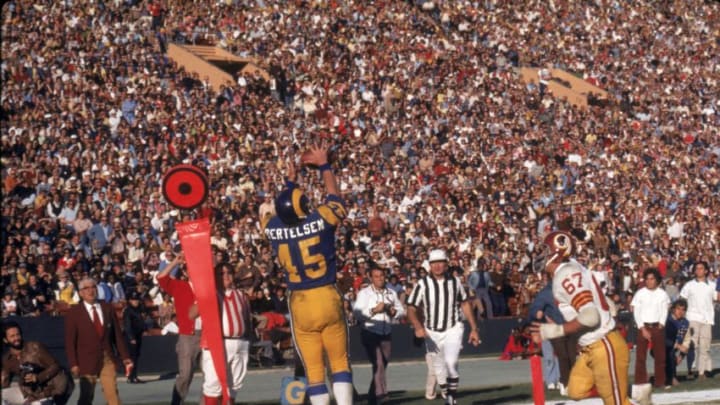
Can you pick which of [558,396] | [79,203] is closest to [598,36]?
[79,203]

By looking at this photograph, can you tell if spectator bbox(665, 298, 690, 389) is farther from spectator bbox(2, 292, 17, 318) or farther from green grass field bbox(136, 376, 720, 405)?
spectator bbox(2, 292, 17, 318)

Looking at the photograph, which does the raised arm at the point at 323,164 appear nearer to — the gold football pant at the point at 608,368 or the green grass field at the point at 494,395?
the gold football pant at the point at 608,368

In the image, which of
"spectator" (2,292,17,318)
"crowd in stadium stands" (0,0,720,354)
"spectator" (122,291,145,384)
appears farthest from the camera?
"crowd in stadium stands" (0,0,720,354)

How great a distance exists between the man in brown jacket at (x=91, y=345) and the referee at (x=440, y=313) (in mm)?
3249

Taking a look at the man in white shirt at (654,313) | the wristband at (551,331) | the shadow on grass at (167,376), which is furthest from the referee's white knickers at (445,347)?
the shadow on grass at (167,376)

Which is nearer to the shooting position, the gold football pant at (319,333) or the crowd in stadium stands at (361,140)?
the gold football pant at (319,333)

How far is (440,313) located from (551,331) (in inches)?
200

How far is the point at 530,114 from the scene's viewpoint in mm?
32844

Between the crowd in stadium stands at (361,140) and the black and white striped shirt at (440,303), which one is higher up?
the crowd in stadium stands at (361,140)

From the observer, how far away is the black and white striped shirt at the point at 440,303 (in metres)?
14.2

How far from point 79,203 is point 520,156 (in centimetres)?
1187

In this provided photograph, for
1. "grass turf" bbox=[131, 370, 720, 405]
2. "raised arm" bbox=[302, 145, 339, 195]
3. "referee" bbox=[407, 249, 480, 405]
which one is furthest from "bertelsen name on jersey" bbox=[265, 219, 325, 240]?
"grass turf" bbox=[131, 370, 720, 405]

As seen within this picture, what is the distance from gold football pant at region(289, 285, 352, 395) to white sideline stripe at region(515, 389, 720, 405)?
3728 millimetres

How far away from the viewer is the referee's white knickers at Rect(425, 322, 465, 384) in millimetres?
14039
